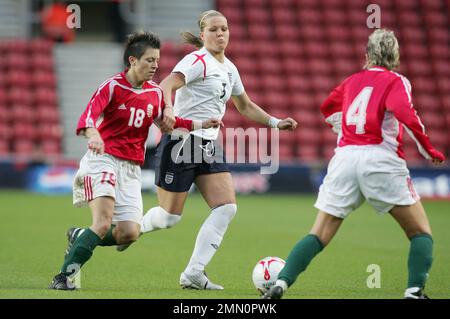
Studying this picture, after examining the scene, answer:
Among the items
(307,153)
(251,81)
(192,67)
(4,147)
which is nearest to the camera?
(192,67)

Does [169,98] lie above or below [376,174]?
above

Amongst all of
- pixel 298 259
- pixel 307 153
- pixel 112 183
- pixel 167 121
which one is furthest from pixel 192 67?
pixel 307 153

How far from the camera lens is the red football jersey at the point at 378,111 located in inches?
243

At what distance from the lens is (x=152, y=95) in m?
7.02

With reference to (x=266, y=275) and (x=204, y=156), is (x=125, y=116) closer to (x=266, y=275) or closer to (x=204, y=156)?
(x=204, y=156)

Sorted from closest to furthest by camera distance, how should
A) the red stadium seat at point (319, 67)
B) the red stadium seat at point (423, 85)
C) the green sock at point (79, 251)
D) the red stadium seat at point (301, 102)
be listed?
1. the green sock at point (79, 251)
2. the red stadium seat at point (301, 102)
3. the red stadium seat at point (319, 67)
4. the red stadium seat at point (423, 85)

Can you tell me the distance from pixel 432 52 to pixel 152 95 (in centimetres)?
1756

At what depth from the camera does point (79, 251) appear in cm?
652

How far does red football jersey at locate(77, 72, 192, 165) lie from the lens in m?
6.86

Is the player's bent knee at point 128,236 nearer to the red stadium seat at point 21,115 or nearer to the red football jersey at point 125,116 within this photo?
the red football jersey at point 125,116

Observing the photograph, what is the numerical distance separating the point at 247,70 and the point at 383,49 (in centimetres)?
1562

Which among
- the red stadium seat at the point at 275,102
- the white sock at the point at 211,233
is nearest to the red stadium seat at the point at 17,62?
the red stadium seat at the point at 275,102

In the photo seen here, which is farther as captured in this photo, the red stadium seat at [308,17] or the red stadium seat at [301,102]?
the red stadium seat at [308,17]
